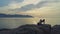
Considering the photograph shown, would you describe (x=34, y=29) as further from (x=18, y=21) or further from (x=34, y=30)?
(x=18, y=21)

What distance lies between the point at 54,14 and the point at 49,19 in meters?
0.08

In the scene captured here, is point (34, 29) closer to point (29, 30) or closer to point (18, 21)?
point (29, 30)

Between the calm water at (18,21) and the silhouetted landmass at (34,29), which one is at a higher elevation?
the calm water at (18,21)

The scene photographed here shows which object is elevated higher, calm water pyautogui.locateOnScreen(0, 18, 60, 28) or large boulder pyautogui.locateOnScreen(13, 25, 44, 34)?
calm water pyautogui.locateOnScreen(0, 18, 60, 28)

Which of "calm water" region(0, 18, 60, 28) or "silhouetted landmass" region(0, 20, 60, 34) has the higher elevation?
"calm water" region(0, 18, 60, 28)

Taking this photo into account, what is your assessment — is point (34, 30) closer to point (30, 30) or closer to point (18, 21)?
point (30, 30)

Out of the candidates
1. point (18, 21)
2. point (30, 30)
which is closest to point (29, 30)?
point (30, 30)

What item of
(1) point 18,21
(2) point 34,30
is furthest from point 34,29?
(1) point 18,21

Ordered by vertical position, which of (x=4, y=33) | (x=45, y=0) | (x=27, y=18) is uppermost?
(x=45, y=0)

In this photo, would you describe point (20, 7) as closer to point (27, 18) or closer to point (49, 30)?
point (27, 18)

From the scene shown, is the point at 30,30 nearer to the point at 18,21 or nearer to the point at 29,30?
the point at 29,30

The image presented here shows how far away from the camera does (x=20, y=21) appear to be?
229cm

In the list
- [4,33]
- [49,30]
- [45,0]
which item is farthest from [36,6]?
[4,33]

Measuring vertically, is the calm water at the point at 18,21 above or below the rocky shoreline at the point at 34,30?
above
